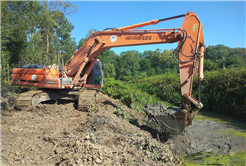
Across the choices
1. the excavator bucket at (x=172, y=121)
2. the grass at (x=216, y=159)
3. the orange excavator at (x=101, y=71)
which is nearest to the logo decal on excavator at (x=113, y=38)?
the orange excavator at (x=101, y=71)

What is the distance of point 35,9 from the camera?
22.2 m

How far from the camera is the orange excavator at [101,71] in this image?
543cm

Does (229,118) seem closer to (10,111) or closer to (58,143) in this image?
(58,143)

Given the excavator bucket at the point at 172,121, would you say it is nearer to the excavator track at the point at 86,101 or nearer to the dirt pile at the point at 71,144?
the dirt pile at the point at 71,144

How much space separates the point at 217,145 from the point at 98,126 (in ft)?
11.4

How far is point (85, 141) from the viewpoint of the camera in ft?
12.3

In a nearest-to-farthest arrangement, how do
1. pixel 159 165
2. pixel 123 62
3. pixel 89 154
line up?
pixel 89 154 < pixel 159 165 < pixel 123 62

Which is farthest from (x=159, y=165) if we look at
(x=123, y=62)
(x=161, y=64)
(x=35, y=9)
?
→ (x=161, y=64)

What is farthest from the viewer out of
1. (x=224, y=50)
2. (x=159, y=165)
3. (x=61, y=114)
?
(x=224, y=50)

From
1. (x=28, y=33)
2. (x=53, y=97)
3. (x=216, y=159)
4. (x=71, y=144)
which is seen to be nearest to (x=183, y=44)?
(x=216, y=159)

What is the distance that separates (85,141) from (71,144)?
0.31 metres

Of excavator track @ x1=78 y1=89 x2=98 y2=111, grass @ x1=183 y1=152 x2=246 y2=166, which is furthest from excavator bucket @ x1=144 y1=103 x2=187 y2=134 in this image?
excavator track @ x1=78 y1=89 x2=98 y2=111

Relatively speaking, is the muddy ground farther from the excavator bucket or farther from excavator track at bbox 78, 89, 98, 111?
the excavator bucket

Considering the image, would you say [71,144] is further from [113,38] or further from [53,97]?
[53,97]
